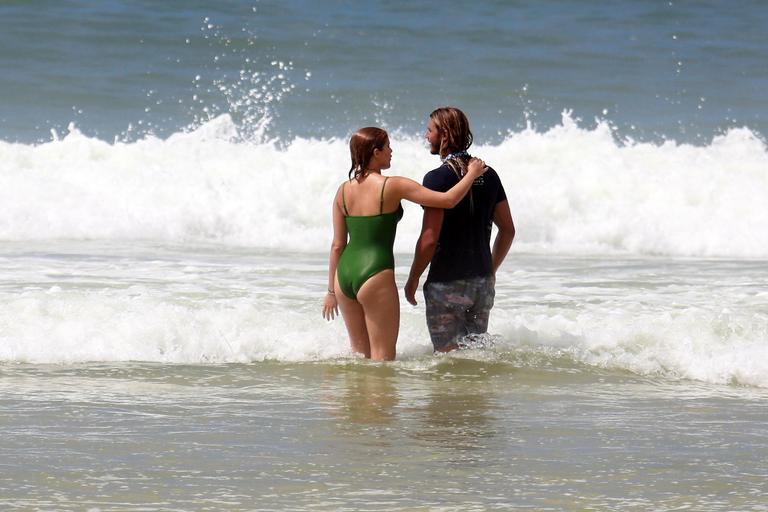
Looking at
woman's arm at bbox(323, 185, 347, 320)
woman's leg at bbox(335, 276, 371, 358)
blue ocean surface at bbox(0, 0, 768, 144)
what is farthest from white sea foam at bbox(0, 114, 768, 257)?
woman's arm at bbox(323, 185, 347, 320)

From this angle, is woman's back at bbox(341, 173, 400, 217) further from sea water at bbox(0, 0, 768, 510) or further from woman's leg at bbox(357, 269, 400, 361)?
sea water at bbox(0, 0, 768, 510)

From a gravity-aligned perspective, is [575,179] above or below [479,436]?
above

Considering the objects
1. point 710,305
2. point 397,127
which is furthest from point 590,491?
point 397,127

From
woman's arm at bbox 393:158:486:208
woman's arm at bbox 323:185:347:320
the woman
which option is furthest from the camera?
woman's arm at bbox 323:185:347:320

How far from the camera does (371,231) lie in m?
6.50

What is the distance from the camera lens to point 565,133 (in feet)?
65.7

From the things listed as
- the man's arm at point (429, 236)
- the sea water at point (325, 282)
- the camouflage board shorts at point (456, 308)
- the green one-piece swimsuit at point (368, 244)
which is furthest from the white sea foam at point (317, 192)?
the man's arm at point (429, 236)

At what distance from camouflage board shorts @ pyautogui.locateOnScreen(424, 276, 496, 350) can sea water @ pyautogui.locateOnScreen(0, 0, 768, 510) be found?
0.13 meters

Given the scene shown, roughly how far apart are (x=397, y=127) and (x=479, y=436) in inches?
867

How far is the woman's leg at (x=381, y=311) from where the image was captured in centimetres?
657

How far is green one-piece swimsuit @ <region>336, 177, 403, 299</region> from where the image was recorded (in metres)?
6.48

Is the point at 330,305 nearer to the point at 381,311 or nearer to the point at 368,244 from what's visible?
the point at 381,311

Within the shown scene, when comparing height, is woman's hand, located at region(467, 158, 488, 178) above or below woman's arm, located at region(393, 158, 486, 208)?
above

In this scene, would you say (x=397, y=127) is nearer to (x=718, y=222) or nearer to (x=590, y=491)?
(x=718, y=222)
